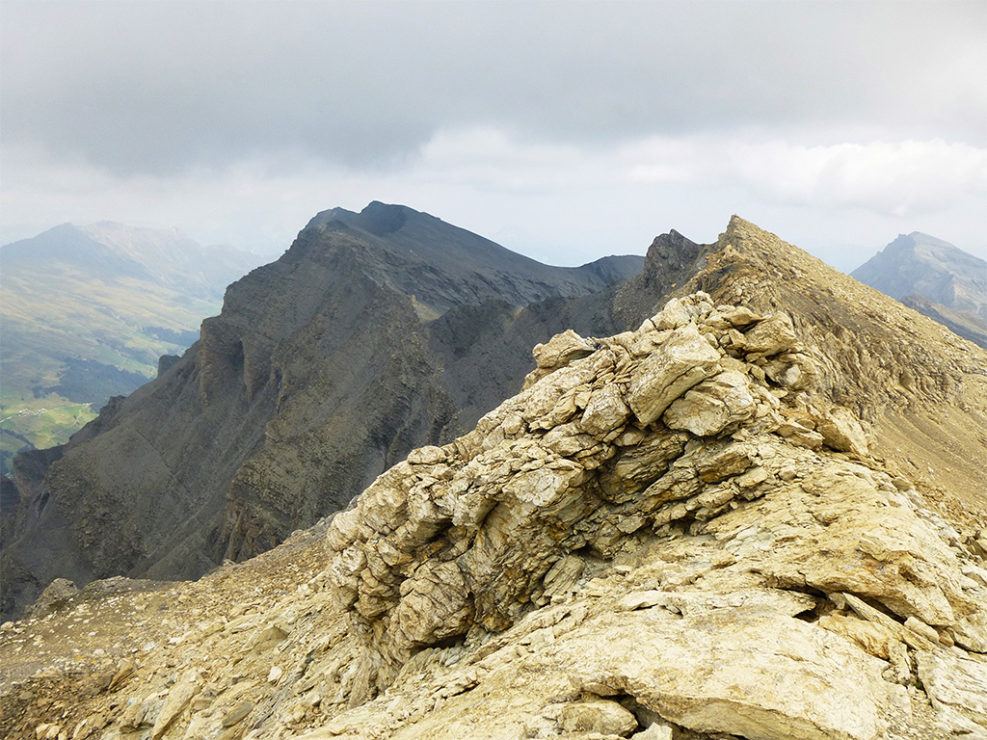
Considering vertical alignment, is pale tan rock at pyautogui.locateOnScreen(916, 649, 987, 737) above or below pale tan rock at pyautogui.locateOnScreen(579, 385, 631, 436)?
below

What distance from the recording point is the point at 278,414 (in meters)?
77.2

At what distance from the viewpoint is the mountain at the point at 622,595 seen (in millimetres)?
7617

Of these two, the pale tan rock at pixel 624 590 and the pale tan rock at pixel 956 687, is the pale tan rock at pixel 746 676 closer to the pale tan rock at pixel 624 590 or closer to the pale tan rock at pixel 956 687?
the pale tan rock at pixel 624 590

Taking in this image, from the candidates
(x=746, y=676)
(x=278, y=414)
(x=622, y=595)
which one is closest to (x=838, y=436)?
(x=622, y=595)

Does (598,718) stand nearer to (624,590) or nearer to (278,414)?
(624,590)

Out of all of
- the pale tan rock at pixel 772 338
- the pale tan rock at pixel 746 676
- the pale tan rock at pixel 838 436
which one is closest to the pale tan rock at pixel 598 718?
the pale tan rock at pixel 746 676

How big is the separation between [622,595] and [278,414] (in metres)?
75.4

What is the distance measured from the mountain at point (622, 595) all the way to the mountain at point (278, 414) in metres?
42.7

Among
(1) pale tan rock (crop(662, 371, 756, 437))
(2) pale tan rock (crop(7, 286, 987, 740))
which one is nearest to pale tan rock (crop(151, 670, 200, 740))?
(2) pale tan rock (crop(7, 286, 987, 740))

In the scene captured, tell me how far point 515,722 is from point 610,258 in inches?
6601

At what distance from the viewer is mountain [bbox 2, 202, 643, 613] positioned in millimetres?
66625

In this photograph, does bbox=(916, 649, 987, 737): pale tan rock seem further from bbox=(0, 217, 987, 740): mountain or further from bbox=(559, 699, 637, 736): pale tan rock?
bbox=(559, 699, 637, 736): pale tan rock

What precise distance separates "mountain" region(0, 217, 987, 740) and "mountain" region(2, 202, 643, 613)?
42690 millimetres

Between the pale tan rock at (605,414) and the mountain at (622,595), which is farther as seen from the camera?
the pale tan rock at (605,414)
